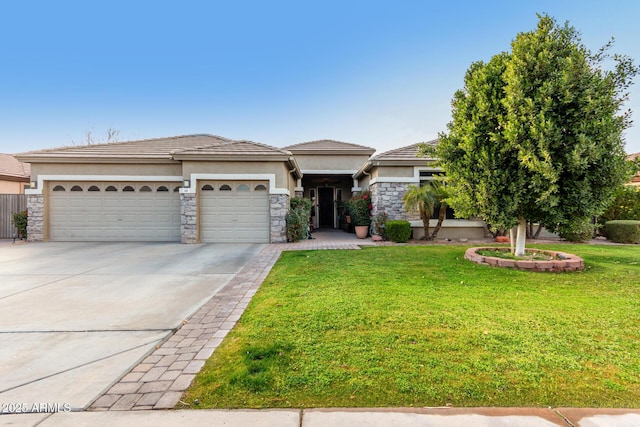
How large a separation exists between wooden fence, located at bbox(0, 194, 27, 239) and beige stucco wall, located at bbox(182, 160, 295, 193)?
8154 millimetres

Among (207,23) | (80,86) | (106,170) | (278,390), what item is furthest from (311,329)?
(80,86)

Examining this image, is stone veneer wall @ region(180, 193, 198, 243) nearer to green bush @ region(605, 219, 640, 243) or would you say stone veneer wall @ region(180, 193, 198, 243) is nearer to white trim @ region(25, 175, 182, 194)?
white trim @ region(25, 175, 182, 194)

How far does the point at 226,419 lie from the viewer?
1.90 m

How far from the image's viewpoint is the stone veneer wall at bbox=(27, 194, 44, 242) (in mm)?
11586

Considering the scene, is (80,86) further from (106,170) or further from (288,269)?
(288,269)

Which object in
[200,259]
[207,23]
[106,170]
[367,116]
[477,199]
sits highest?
[207,23]

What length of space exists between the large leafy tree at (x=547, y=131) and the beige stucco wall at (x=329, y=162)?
37.1 ft

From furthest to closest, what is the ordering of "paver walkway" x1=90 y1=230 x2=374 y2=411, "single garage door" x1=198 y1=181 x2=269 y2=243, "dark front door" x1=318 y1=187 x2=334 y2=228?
"dark front door" x1=318 y1=187 x2=334 y2=228 < "single garage door" x1=198 y1=181 x2=269 y2=243 < "paver walkway" x1=90 y1=230 x2=374 y2=411

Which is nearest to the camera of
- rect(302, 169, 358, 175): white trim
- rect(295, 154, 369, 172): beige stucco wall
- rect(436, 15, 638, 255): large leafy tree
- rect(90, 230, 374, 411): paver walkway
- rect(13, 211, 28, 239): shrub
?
rect(90, 230, 374, 411): paver walkway

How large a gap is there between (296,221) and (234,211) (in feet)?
7.99

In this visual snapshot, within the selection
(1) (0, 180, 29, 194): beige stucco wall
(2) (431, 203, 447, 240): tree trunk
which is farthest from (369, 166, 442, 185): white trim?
(1) (0, 180, 29, 194): beige stucco wall

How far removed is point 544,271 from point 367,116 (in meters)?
14.8

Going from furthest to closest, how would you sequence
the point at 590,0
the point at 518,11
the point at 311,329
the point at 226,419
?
the point at 518,11 < the point at 590,0 < the point at 311,329 < the point at 226,419

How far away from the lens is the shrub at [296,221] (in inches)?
455
